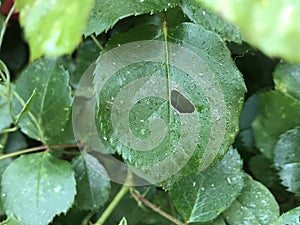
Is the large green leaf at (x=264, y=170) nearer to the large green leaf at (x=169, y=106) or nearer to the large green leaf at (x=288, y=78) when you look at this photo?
the large green leaf at (x=288, y=78)

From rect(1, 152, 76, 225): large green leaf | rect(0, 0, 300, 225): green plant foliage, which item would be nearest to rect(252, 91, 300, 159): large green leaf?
rect(0, 0, 300, 225): green plant foliage

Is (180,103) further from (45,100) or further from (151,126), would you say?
(45,100)

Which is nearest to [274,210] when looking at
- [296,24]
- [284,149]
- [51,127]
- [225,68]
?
[284,149]

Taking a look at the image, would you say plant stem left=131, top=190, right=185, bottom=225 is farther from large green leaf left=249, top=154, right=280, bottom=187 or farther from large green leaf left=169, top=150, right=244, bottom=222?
large green leaf left=249, top=154, right=280, bottom=187

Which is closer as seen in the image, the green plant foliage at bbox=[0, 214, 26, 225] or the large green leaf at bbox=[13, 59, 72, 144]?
the green plant foliage at bbox=[0, 214, 26, 225]

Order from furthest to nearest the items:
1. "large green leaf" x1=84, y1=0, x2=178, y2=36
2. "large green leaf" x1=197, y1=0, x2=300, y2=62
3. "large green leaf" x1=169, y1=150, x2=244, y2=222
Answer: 1. "large green leaf" x1=169, y1=150, x2=244, y2=222
2. "large green leaf" x1=84, y1=0, x2=178, y2=36
3. "large green leaf" x1=197, y1=0, x2=300, y2=62

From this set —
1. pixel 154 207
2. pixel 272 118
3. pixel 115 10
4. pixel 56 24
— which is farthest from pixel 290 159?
pixel 56 24

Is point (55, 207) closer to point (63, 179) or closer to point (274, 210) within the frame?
point (63, 179)
